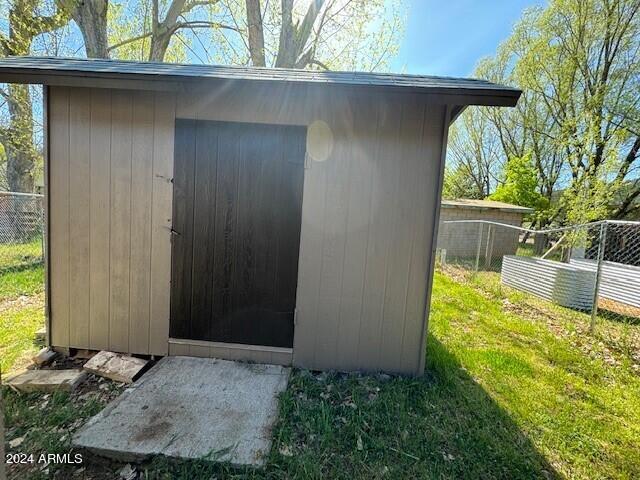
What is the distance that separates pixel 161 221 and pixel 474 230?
32.2 ft

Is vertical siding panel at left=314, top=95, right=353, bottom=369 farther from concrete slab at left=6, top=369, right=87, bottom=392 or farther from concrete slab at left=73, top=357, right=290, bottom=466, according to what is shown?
concrete slab at left=6, top=369, right=87, bottom=392

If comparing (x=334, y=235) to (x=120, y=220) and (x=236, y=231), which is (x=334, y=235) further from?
(x=120, y=220)

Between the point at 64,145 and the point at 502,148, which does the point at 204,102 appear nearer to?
the point at 64,145

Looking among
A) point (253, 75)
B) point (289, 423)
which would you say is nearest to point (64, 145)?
point (253, 75)

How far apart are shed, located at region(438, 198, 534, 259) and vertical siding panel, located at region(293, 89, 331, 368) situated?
7.81 meters

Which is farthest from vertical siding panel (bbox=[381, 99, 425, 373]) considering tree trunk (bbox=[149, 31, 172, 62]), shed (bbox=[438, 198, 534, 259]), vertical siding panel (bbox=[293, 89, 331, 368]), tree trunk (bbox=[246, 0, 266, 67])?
tree trunk (bbox=[149, 31, 172, 62])

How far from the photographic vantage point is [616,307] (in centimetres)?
539

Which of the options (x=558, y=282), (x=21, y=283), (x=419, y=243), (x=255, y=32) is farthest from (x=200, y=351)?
(x=255, y=32)

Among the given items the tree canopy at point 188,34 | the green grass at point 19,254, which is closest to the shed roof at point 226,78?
the green grass at point 19,254

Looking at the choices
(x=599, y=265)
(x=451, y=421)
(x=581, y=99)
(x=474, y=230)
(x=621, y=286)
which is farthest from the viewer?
(x=581, y=99)

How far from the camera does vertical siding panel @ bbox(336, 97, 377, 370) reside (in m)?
2.65

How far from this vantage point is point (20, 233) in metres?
6.63

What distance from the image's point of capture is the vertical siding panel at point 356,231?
8.70 feet

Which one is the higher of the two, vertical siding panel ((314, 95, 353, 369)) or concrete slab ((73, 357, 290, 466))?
vertical siding panel ((314, 95, 353, 369))
